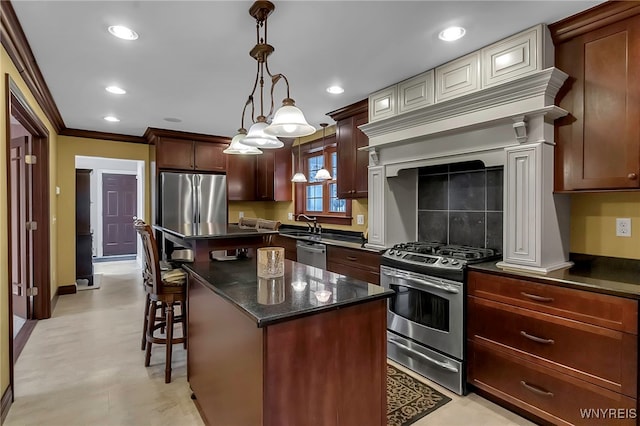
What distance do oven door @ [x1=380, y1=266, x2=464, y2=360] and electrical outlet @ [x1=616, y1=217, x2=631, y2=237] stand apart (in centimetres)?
107

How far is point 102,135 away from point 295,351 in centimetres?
541

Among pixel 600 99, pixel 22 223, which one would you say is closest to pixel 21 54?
pixel 22 223

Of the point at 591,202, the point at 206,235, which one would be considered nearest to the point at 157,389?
the point at 206,235

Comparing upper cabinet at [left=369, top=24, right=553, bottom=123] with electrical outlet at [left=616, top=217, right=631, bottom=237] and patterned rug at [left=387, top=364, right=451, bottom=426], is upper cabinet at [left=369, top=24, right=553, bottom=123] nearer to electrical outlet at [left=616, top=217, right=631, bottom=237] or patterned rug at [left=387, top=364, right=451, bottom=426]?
electrical outlet at [left=616, top=217, right=631, bottom=237]

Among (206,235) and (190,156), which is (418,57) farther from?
(190,156)

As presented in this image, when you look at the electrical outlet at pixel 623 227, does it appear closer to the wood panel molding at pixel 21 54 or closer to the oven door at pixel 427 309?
the oven door at pixel 427 309

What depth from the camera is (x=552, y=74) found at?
→ 207cm

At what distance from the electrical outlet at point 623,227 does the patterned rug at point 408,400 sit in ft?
5.21

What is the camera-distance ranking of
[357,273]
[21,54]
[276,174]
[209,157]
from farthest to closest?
[276,174] < [209,157] < [357,273] < [21,54]

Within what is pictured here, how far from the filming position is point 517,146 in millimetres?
2281

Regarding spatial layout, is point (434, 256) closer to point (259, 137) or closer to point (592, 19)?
point (259, 137)

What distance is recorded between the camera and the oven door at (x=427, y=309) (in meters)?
2.43

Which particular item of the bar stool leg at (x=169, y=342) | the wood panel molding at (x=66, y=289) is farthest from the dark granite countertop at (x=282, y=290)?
the wood panel molding at (x=66, y=289)

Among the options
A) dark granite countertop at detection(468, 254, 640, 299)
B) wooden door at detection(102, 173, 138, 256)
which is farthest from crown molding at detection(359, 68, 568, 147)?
wooden door at detection(102, 173, 138, 256)
